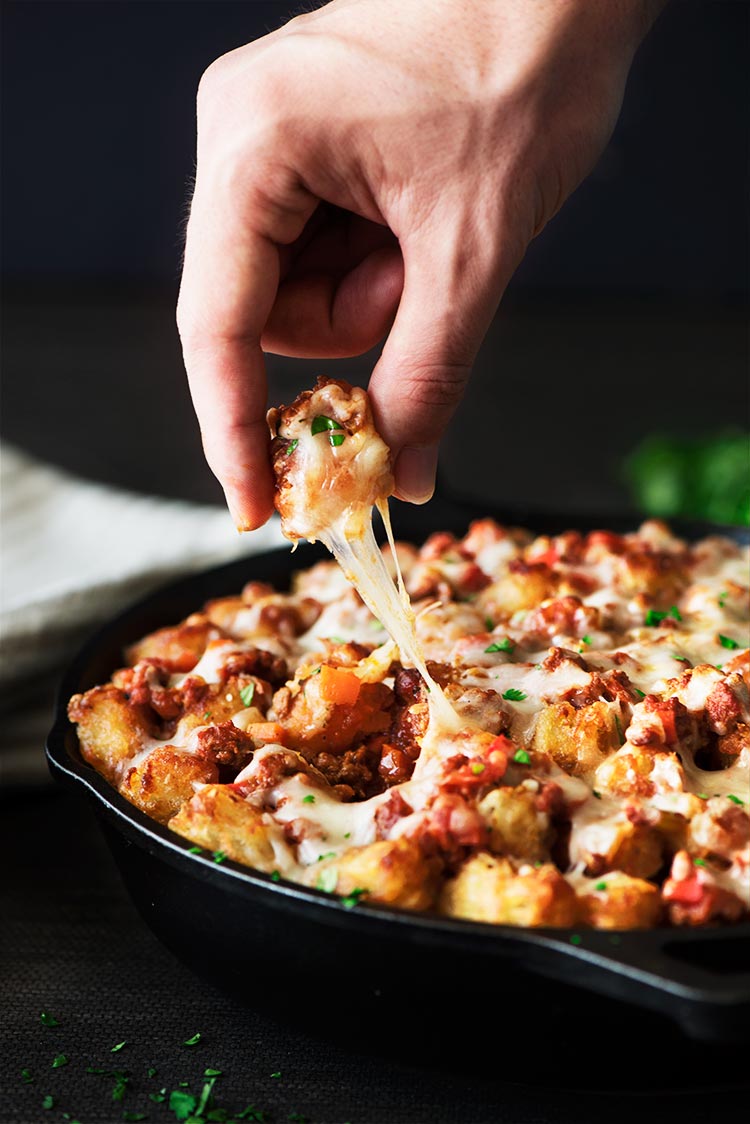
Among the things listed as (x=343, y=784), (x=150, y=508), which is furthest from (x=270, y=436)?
(x=150, y=508)

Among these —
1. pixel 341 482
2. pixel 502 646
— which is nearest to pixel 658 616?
pixel 502 646

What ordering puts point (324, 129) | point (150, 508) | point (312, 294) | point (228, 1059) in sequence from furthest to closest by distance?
point (150, 508) < point (312, 294) < point (228, 1059) < point (324, 129)

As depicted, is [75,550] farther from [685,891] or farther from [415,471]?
[685,891]

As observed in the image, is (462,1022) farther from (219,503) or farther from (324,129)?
(219,503)

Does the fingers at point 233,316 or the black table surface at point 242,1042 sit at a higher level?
the fingers at point 233,316

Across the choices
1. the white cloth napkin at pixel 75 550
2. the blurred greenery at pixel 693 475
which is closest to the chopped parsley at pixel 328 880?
the white cloth napkin at pixel 75 550

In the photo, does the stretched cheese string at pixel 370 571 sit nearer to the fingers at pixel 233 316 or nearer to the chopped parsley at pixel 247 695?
the fingers at pixel 233 316
